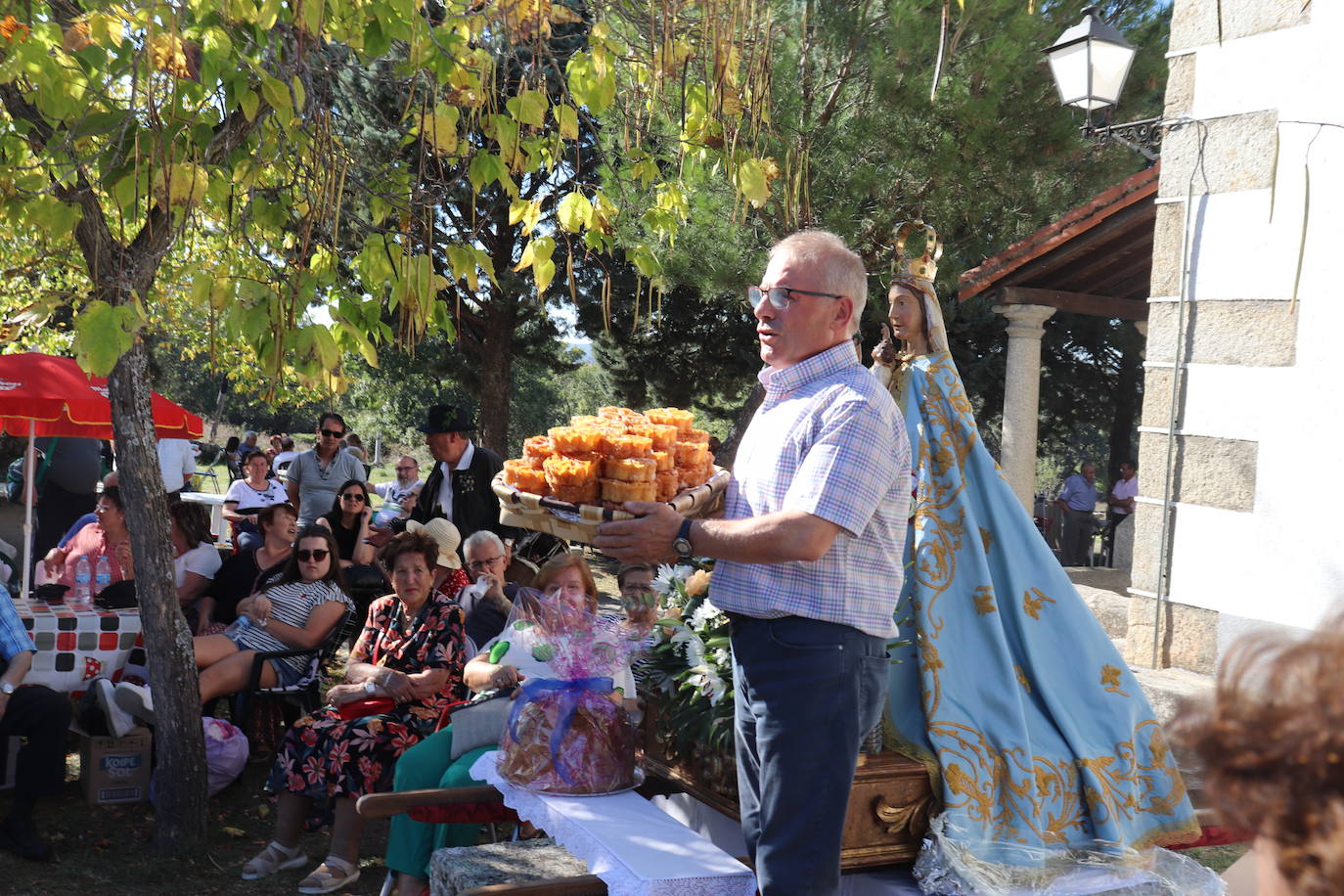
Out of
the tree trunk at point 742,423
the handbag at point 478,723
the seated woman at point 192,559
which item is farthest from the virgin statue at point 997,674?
the tree trunk at point 742,423

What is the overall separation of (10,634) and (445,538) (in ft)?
6.86

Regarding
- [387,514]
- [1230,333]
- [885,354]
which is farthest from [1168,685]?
[387,514]

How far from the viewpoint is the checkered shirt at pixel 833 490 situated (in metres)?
2.56

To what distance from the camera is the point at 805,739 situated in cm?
255

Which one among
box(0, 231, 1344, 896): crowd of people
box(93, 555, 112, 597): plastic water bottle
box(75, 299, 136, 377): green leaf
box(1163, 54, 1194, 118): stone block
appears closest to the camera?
box(0, 231, 1344, 896): crowd of people

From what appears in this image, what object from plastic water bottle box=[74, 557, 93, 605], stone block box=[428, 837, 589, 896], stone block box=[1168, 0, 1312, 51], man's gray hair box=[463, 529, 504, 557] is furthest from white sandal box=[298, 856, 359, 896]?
stone block box=[1168, 0, 1312, 51]

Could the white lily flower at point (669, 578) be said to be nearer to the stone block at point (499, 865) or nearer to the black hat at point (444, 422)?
the stone block at point (499, 865)

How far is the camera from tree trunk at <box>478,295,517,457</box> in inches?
656

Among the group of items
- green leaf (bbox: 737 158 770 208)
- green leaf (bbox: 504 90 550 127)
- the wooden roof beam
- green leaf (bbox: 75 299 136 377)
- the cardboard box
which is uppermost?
the wooden roof beam

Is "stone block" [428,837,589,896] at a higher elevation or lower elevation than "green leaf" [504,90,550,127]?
lower

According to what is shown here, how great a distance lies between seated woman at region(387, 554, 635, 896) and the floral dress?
0.49 m

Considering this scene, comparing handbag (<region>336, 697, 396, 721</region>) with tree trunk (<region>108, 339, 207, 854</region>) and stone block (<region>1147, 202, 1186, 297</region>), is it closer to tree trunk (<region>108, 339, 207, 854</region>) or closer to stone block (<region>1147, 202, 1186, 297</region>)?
tree trunk (<region>108, 339, 207, 854</region>)

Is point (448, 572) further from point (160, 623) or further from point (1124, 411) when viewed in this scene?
point (1124, 411)

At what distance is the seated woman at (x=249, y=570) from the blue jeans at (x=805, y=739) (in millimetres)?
4366
